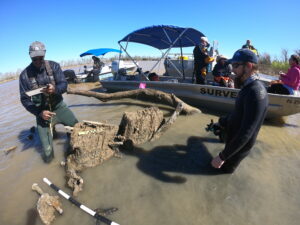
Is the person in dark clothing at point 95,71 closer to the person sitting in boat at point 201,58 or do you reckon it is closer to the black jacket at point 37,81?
the person sitting in boat at point 201,58

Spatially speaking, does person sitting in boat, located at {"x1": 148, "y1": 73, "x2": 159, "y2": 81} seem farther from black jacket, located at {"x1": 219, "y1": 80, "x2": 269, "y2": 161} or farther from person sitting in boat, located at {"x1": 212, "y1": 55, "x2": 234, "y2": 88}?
black jacket, located at {"x1": 219, "y1": 80, "x2": 269, "y2": 161}

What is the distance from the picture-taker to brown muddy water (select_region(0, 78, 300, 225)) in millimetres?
2408

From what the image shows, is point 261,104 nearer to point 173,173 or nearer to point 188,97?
point 173,173

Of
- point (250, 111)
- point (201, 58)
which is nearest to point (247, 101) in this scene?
point (250, 111)

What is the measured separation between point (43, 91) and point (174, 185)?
3163mm

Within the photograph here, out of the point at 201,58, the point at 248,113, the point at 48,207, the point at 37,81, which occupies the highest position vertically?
the point at 201,58

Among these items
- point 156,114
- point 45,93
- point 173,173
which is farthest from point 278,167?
point 45,93

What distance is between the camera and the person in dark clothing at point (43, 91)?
153 inches

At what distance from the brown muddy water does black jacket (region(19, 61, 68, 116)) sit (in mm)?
1090

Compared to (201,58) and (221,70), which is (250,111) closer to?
(201,58)

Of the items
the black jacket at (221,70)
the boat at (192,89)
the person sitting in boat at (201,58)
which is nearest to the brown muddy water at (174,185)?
the boat at (192,89)

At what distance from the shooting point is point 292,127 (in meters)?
5.11

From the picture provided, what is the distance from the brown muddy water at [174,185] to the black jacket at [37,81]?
3.57ft

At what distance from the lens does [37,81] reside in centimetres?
410
